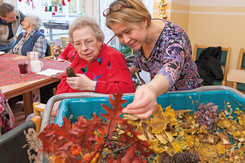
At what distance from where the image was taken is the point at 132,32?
1103mm

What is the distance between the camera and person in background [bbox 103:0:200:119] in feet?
2.94

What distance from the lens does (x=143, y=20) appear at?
112 cm

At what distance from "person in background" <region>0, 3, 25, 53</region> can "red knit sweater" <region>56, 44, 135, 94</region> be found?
241 centimetres

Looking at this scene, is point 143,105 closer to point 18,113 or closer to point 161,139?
point 161,139

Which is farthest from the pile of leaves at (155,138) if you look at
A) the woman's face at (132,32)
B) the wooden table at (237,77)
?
the wooden table at (237,77)

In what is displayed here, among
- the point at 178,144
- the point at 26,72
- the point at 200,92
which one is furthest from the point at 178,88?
the point at 26,72

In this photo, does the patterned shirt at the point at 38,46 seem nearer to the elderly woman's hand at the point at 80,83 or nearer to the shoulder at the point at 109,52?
the shoulder at the point at 109,52

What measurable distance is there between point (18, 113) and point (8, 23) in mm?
1590

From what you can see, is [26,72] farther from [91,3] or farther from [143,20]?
[91,3]

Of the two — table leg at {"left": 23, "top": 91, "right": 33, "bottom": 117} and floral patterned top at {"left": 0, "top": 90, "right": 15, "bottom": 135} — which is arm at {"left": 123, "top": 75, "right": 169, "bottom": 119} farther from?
table leg at {"left": 23, "top": 91, "right": 33, "bottom": 117}

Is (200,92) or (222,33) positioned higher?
(222,33)

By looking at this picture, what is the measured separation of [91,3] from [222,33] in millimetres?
2635

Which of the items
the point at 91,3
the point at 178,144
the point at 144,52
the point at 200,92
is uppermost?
the point at 91,3

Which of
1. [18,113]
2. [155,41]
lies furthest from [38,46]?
[155,41]
